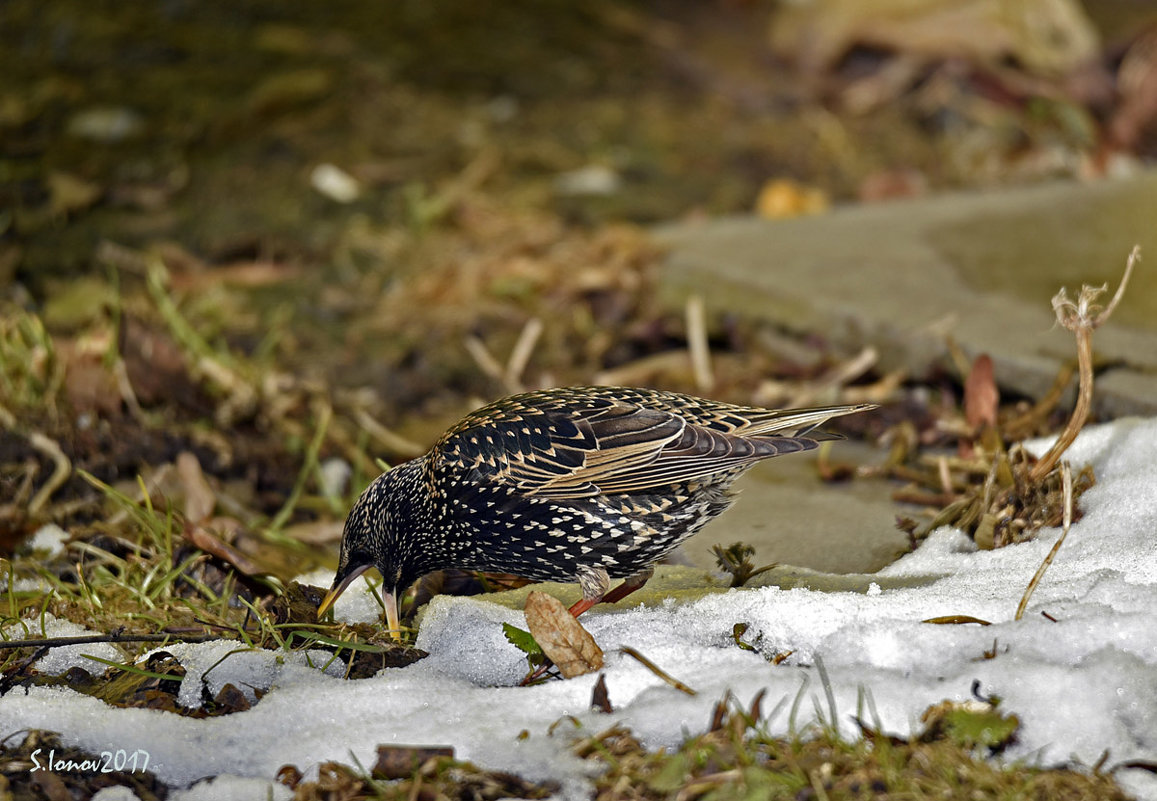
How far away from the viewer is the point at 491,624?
2998 mm

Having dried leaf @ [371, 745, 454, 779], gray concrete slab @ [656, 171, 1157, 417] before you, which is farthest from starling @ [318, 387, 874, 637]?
gray concrete slab @ [656, 171, 1157, 417]

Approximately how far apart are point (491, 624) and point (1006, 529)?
1468mm

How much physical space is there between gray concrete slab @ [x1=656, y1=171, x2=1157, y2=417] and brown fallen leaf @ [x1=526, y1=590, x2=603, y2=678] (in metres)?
2.19

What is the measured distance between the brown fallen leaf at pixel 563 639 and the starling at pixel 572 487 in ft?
0.87

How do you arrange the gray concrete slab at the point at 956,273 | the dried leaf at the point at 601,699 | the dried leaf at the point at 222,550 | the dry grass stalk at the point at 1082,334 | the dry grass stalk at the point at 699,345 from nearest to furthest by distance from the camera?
the dried leaf at the point at 601,699 < the dry grass stalk at the point at 1082,334 < the dried leaf at the point at 222,550 < the gray concrete slab at the point at 956,273 < the dry grass stalk at the point at 699,345

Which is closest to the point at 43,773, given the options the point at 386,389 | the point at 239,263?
the point at 386,389

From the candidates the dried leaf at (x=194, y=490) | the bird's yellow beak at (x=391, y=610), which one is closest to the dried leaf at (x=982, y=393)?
the bird's yellow beak at (x=391, y=610)

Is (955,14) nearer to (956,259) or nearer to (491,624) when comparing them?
→ (956,259)

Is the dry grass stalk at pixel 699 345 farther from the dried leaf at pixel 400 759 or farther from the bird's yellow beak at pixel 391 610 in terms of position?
the dried leaf at pixel 400 759

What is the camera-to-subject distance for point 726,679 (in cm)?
261

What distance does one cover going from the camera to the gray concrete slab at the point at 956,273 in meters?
4.31

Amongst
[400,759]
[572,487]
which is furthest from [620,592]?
[400,759]

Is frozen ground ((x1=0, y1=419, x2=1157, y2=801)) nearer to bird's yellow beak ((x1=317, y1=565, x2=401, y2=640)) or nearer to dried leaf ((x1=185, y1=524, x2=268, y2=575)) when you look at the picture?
bird's yellow beak ((x1=317, y1=565, x2=401, y2=640))

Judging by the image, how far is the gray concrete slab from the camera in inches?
170
